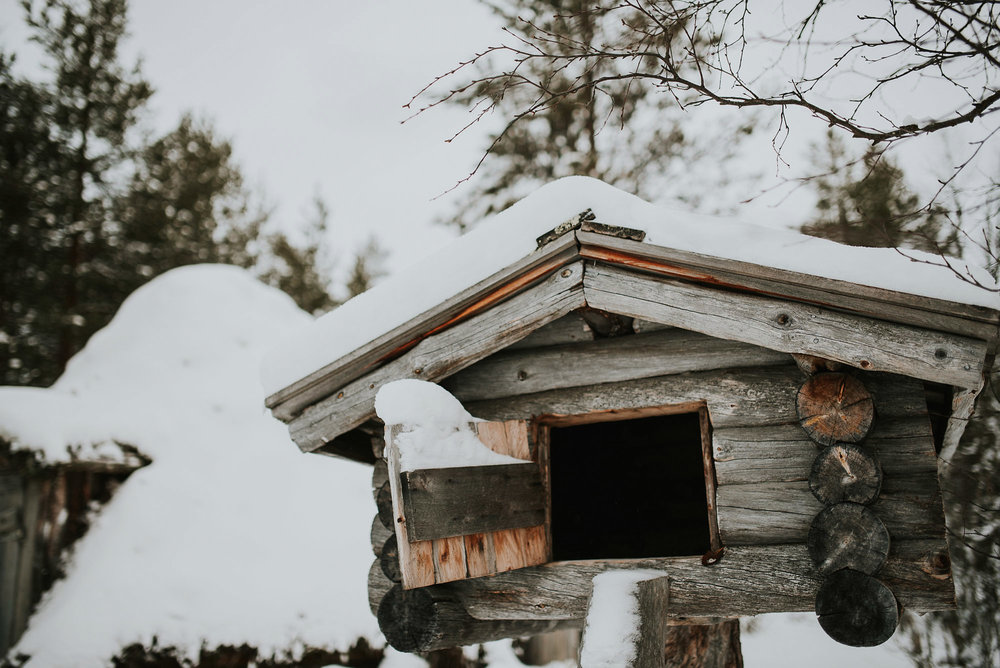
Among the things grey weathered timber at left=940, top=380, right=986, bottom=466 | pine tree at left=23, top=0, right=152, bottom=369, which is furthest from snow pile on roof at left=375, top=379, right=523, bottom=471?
pine tree at left=23, top=0, right=152, bottom=369

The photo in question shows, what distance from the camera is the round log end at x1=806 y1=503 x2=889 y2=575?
7.03ft

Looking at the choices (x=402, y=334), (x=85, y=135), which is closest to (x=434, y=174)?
(x=402, y=334)

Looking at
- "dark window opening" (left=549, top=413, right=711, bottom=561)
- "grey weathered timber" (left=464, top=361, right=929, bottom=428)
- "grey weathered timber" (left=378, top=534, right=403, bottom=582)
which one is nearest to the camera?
"grey weathered timber" (left=464, top=361, right=929, bottom=428)

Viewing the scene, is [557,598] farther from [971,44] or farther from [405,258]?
[405,258]

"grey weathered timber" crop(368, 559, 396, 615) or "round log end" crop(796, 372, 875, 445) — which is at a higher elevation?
"round log end" crop(796, 372, 875, 445)

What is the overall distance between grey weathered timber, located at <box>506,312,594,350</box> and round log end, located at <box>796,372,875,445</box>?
3.19 feet

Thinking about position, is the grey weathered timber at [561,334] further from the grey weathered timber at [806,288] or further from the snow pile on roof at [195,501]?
the snow pile on roof at [195,501]

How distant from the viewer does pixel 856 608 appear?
2.11 m

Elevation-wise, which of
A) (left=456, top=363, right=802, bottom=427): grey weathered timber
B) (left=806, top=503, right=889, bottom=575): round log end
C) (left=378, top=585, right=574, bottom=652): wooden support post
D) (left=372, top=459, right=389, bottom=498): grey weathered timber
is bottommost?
(left=378, top=585, right=574, bottom=652): wooden support post

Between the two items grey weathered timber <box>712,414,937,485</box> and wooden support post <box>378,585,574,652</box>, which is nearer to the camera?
grey weathered timber <box>712,414,937,485</box>

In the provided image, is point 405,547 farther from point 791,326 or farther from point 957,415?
point 957,415

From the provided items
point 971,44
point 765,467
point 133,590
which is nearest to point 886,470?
point 765,467

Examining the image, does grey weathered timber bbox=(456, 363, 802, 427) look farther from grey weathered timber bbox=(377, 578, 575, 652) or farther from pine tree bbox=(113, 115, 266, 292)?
pine tree bbox=(113, 115, 266, 292)

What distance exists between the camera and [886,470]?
2.24 m
